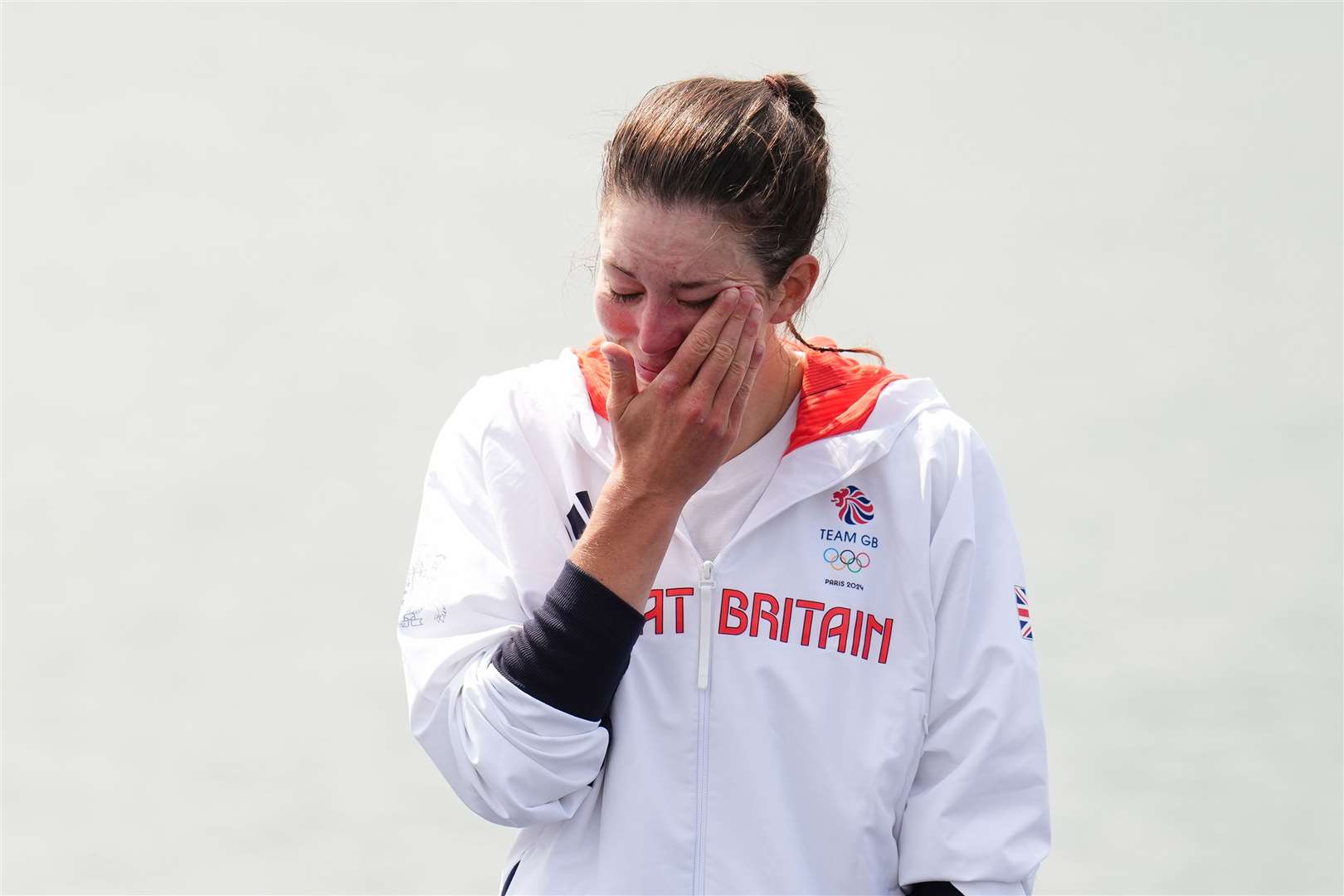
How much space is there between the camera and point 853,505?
182 centimetres

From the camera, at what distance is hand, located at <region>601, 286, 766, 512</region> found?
1.70 metres

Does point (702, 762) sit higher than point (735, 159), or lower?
lower

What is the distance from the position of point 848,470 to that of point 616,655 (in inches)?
14.3

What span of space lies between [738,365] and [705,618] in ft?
0.92

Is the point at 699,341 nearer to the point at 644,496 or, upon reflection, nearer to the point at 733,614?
the point at 644,496

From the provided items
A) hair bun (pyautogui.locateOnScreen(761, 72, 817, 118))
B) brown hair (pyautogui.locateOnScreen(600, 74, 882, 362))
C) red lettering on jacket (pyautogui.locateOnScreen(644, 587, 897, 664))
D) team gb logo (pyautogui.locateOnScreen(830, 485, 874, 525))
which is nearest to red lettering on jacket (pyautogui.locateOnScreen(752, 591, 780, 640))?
red lettering on jacket (pyautogui.locateOnScreen(644, 587, 897, 664))

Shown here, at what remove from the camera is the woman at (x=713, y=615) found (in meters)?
1.67

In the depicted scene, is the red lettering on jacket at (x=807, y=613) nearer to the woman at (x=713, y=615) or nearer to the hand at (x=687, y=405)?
→ the woman at (x=713, y=615)

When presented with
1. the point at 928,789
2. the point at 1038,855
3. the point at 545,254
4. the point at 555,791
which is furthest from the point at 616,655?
the point at 545,254

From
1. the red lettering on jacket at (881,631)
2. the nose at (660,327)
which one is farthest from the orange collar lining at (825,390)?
the red lettering on jacket at (881,631)

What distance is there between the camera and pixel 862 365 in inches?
77.0

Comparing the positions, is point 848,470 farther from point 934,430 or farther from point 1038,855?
point 1038,855

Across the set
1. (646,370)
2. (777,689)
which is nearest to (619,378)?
(646,370)

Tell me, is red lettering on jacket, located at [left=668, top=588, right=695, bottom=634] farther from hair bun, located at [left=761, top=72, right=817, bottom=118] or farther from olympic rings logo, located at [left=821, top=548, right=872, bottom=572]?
hair bun, located at [left=761, top=72, right=817, bottom=118]
